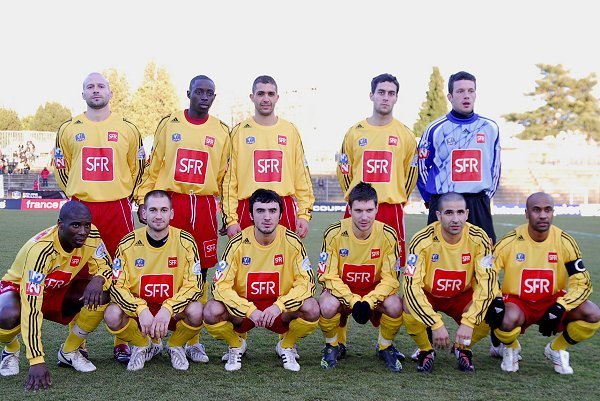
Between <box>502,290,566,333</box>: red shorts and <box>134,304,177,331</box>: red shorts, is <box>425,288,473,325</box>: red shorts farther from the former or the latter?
<box>134,304,177,331</box>: red shorts

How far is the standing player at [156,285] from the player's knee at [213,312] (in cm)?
5

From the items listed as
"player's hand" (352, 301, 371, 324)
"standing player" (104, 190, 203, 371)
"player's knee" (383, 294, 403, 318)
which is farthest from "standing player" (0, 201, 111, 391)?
"player's knee" (383, 294, 403, 318)

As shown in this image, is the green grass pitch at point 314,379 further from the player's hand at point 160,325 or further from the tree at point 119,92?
the tree at point 119,92

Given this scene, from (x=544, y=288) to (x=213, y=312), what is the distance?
247cm

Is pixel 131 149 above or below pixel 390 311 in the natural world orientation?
above

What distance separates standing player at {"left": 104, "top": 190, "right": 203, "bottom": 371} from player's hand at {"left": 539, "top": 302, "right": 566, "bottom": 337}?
2.50 m

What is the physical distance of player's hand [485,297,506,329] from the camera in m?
4.71

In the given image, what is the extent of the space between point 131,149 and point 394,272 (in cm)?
242

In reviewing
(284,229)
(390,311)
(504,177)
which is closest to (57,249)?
(284,229)

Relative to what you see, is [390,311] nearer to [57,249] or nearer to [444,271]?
[444,271]

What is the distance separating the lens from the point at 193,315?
473cm

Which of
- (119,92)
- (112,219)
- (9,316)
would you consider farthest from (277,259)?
(119,92)

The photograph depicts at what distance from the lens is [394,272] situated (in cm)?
511

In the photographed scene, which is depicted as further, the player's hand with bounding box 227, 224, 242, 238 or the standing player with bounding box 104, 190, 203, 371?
the player's hand with bounding box 227, 224, 242, 238
